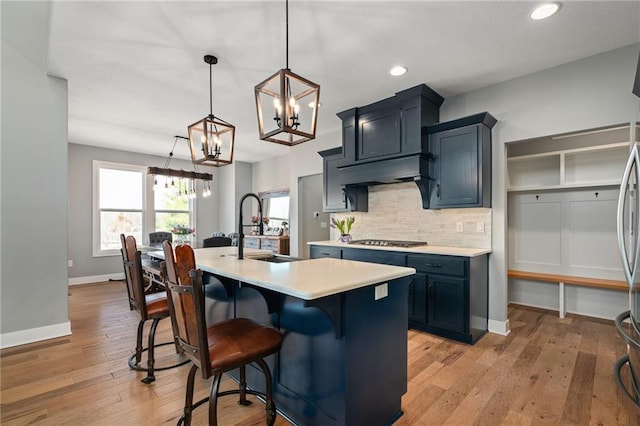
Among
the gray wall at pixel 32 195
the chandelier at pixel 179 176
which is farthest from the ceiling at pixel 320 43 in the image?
the chandelier at pixel 179 176

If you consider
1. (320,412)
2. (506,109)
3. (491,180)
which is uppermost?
(506,109)

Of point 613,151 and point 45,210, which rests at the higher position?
point 613,151

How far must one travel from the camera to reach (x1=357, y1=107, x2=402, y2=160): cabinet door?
3.65 meters

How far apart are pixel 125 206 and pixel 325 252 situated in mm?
4825

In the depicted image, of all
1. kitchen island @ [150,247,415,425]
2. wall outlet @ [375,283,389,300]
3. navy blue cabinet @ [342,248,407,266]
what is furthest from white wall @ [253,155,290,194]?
wall outlet @ [375,283,389,300]

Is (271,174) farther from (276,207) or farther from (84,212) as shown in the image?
(84,212)

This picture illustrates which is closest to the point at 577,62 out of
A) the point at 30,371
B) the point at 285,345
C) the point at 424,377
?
the point at 424,377

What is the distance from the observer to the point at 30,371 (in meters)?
2.50

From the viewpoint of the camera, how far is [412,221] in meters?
4.08

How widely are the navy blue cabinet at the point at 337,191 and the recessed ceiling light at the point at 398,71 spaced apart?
148cm

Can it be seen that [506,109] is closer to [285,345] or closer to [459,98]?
[459,98]

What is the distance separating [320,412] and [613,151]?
436 cm

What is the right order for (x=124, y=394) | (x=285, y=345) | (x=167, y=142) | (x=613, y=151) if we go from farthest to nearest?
(x=167, y=142) → (x=613, y=151) → (x=124, y=394) → (x=285, y=345)

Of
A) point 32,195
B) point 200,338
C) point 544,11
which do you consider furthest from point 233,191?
point 544,11
